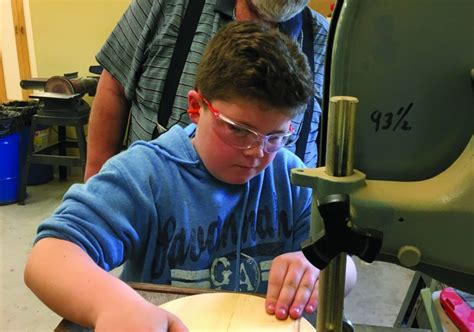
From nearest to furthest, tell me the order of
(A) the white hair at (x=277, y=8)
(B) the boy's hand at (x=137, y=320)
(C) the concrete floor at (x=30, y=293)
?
1. (B) the boy's hand at (x=137, y=320)
2. (A) the white hair at (x=277, y=8)
3. (C) the concrete floor at (x=30, y=293)

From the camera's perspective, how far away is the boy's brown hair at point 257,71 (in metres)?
0.89

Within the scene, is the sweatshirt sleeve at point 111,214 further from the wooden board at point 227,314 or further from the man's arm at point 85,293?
the wooden board at point 227,314

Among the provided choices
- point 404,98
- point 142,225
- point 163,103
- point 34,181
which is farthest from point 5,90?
point 404,98

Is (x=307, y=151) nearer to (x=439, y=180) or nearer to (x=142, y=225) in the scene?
(x=142, y=225)

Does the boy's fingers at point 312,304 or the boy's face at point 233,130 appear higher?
the boy's face at point 233,130

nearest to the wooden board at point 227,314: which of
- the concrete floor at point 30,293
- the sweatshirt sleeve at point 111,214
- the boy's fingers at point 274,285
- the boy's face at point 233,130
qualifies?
the boy's fingers at point 274,285

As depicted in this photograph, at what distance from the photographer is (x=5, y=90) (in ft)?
12.8

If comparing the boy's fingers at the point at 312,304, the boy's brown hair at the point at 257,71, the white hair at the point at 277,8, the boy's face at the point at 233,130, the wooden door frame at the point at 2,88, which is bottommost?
the wooden door frame at the point at 2,88

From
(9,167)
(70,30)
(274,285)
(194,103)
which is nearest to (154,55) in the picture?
(194,103)

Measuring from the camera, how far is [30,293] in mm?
2408

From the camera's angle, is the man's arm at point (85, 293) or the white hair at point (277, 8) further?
the white hair at point (277, 8)

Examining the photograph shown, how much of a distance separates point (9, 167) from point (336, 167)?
3.23 m

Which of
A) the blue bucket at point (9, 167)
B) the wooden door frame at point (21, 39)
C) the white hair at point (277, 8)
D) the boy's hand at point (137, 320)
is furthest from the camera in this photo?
the wooden door frame at point (21, 39)

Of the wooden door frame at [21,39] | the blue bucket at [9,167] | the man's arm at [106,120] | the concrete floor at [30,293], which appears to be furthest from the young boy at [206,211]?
the wooden door frame at [21,39]
